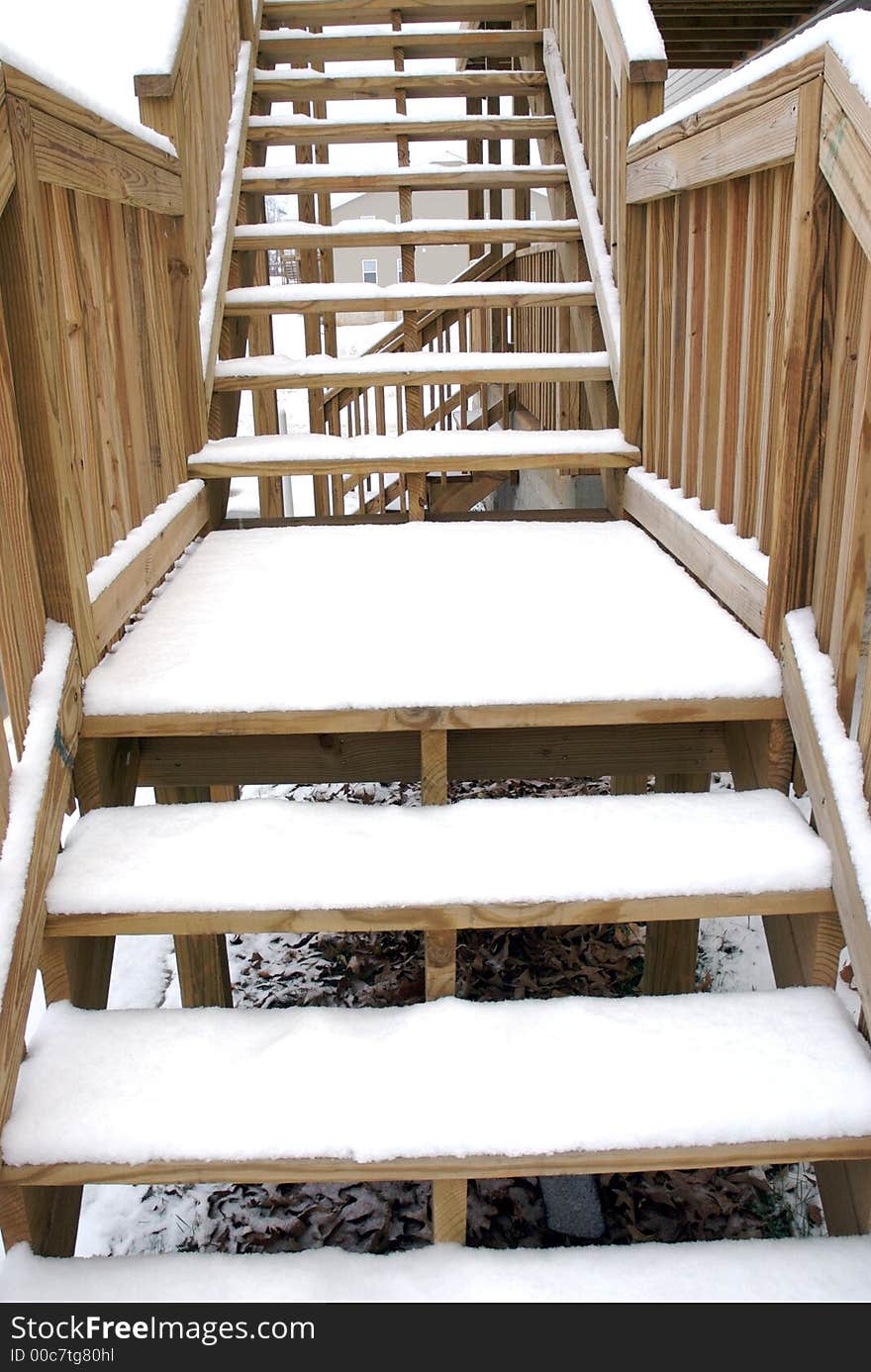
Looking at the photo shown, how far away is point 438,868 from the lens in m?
1.91

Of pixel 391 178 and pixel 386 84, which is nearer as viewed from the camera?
pixel 391 178

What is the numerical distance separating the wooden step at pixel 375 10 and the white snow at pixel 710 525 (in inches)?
131

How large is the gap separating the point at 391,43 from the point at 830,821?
4.73 meters

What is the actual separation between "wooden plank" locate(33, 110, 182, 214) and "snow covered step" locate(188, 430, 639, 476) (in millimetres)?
785

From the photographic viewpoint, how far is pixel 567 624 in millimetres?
2537

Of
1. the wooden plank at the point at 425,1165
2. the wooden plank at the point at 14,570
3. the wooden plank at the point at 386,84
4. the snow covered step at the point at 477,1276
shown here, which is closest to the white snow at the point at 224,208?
the wooden plank at the point at 386,84

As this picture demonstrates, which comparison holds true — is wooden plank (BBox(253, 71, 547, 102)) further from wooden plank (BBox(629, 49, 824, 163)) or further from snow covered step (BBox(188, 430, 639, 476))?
wooden plank (BBox(629, 49, 824, 163))

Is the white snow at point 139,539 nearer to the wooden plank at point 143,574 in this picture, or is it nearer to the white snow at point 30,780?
the wooden plank at point 143,574

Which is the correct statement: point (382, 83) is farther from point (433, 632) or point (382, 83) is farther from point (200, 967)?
point (200, 967)

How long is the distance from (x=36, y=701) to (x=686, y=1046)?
124cm

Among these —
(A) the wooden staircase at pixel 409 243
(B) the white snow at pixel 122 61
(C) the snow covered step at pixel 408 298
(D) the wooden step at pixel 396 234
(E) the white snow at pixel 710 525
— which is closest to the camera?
(B) the white snow at pixel 122 61

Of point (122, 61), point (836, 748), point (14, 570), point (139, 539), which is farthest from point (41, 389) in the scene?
point (122, 61)

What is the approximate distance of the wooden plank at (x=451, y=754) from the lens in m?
2.28
